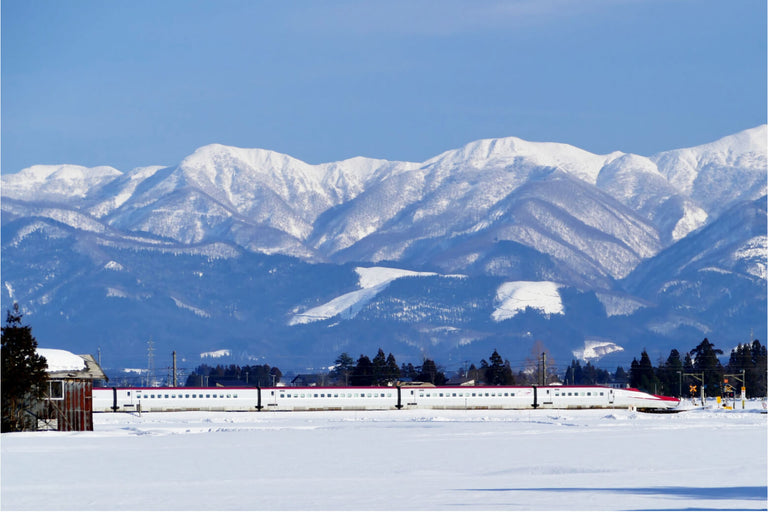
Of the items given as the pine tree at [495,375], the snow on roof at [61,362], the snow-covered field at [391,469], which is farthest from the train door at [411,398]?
the pine tree at [495,375]

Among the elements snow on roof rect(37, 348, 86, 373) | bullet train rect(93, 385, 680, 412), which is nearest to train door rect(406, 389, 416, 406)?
bullet train rect(93, 385, 680, 412)

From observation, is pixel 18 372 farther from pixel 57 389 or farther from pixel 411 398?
pixel 411 398

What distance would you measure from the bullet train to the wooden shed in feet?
141

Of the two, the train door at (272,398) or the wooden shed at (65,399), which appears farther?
the train door at (272,398)

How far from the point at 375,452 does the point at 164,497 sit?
55.7ft

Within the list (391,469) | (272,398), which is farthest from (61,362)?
(272,398)

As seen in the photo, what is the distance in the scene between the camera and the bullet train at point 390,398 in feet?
394

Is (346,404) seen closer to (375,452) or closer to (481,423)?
(481,423)

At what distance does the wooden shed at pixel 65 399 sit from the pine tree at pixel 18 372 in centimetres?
172

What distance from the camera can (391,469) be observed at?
1841 inches

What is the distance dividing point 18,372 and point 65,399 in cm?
567

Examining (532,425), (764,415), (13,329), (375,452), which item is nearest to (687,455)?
(375,452)

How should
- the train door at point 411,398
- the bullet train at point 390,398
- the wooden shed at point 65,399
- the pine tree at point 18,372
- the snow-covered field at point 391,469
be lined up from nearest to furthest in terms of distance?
the snow-covered field at point 391,469 < the pine tree at point 18,372 < the wooden shed at point 65,399 < the bullet train at point 390,398 < the train door at point 411,398

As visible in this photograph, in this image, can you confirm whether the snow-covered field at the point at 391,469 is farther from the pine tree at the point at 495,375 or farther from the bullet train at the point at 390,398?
the pine tree at the point at 495,375
